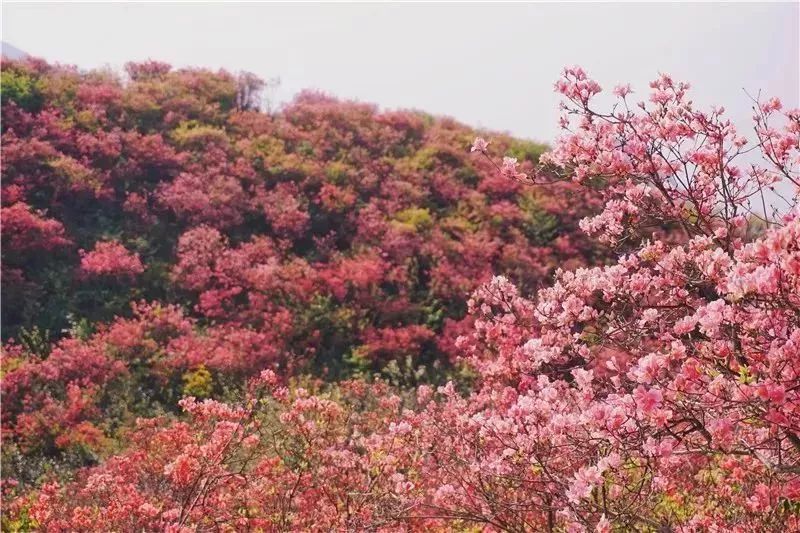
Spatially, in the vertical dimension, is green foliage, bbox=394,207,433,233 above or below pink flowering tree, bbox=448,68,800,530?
above

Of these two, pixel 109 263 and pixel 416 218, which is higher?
pixel 416 218

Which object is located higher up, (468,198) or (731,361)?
(468,198)

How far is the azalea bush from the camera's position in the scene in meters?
2.68

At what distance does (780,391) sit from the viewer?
2.27m

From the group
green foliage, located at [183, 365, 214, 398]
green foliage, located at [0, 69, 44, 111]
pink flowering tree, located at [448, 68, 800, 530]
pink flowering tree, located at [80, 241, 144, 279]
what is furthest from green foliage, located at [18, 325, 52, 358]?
pink flowering tree, located at [448, 68, 800, 530]

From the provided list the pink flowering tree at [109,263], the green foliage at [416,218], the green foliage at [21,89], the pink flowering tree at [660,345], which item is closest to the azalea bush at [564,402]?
the pink flowering tree at [660,345]

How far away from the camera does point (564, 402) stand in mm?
3867

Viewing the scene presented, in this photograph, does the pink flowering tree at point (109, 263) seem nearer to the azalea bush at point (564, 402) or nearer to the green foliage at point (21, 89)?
the azalea bush at point (564, 402)

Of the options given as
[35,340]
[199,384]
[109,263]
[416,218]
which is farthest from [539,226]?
[35,340]

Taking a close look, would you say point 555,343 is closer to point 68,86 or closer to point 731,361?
point 731,361

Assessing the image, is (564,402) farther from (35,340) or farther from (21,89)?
(21,89)

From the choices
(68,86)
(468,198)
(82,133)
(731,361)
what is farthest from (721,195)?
(68,86)

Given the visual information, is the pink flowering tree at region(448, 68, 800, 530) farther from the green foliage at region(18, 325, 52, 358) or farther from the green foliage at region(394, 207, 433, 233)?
the green foliage at region(394, 207, 433, 233)

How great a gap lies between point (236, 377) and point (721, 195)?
8.48 metres
